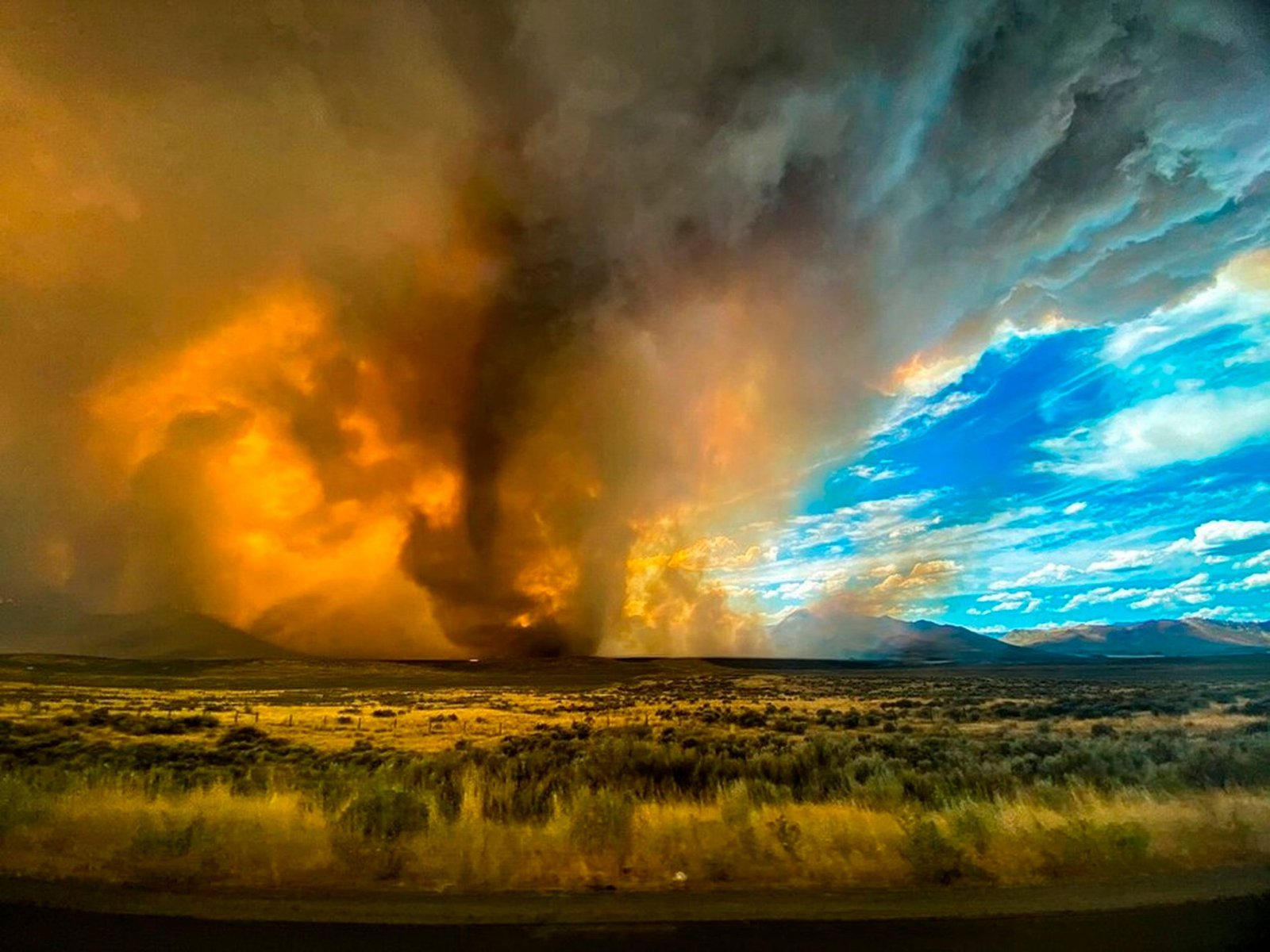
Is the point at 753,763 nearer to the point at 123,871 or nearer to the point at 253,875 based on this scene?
the point at 253,875

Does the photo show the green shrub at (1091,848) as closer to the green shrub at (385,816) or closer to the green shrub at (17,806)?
the green shrub at (385,816)

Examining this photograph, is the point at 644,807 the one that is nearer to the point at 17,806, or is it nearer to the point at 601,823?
the point at 601,823

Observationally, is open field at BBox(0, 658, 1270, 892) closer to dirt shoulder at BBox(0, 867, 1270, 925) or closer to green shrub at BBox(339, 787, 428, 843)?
green shrub at BBox(339, 787, 428, 843)

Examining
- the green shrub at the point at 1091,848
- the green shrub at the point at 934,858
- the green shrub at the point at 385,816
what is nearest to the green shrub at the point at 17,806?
the green shrub at the point at 385,816

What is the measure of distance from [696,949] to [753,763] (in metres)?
10.4

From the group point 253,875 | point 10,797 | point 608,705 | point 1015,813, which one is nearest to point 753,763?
point 1015,813

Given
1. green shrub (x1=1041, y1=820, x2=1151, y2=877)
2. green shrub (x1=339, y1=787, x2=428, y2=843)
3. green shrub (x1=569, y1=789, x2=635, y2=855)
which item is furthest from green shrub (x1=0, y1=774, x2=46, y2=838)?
green shrub (x1=1041, y1=820, x2=1151, y2=877)

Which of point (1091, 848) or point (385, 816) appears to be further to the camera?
point (385, 816)

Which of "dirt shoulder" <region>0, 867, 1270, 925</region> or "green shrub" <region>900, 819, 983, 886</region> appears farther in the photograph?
"green shrub" <region>900, 819, 983, 886</region>

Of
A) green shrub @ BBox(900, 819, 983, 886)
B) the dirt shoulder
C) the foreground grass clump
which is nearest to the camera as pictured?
the dirt shoulder

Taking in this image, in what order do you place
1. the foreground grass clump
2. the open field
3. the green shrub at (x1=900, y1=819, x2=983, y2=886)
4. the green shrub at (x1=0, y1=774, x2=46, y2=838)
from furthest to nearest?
the green shrub at (x1=0, y1=774, x2=46, y2=838)
the open field
the green shrub at (x1=900, y1=819, x2=983, y2=886)
the foreground grass clump

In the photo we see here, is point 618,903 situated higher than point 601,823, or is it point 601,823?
point 601,823

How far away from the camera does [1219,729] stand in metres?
25.1

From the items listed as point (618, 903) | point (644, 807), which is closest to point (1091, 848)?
point (644, 807)
